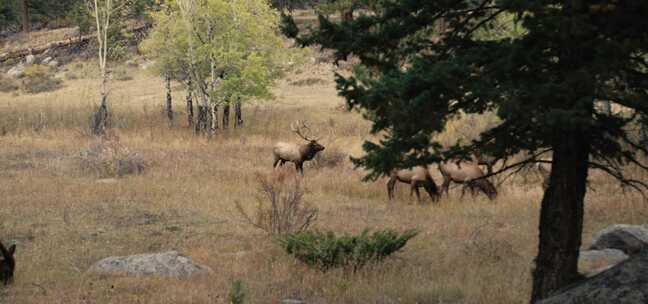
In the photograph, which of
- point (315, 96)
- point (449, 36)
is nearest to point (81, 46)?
point (315, 96)

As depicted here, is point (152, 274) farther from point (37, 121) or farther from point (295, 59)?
point (37, 121)

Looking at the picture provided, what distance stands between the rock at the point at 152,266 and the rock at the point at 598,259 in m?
4.78

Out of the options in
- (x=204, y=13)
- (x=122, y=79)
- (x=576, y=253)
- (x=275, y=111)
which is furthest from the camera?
(x=122, y=79)

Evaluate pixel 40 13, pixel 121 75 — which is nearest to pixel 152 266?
pixel 121 75

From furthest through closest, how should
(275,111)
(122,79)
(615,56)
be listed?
1. (122,79)
2. (275,111)
3. (615,56)

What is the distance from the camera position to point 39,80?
161 feet

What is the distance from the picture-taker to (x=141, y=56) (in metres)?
54.1

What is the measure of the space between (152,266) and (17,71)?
161 feet

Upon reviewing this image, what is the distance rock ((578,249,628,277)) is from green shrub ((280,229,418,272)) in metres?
2.17

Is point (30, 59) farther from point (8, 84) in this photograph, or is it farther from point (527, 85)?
point (527, 85)

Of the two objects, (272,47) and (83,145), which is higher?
(272,47)

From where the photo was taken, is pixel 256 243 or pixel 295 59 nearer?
pixel 256 243

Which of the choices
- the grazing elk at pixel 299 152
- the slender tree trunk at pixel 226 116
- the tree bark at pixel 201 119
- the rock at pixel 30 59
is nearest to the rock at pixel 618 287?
the grazing elk at pixel 299 152

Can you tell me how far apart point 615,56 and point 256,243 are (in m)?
7.66
